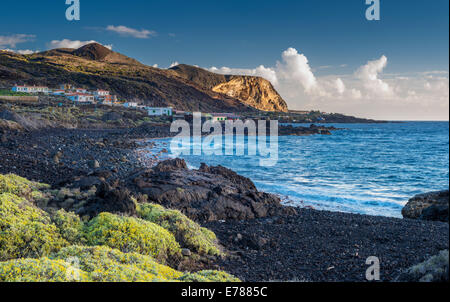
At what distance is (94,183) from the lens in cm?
1109

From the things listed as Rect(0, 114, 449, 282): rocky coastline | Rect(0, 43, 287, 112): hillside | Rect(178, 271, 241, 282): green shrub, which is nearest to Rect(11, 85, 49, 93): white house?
Rect(0, 43, 287, 112): hillside

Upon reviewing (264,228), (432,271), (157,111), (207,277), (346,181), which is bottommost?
(346,181)

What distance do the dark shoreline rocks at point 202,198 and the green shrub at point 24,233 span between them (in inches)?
174

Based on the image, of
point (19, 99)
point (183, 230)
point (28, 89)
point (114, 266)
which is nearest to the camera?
point (114, 266)

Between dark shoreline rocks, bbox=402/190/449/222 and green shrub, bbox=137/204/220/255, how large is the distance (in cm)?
826

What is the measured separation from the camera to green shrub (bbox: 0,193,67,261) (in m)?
5.63

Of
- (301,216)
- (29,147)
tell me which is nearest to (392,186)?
(301,216)

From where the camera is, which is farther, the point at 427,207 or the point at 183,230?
the point at 427,207

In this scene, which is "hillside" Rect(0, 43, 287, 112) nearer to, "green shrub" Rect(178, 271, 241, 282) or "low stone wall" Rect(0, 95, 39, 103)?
"low stone wall" Rect(0, 95, 39, 103)

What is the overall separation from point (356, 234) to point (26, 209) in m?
8.42

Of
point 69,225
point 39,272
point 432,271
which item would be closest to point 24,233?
point 69,225

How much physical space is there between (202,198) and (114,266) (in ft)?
22.8

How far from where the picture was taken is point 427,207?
12.5 metres

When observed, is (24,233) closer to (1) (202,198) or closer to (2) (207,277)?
(2) (207,277)
